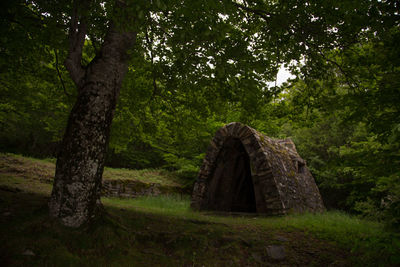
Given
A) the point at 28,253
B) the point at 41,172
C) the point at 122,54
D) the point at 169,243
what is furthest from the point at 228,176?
the point at 41,172

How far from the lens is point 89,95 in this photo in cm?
320

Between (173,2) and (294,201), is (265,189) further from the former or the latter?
(173,2)

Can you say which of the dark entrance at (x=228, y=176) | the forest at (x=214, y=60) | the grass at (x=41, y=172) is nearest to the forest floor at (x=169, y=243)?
the forest at (x=214, y=60)

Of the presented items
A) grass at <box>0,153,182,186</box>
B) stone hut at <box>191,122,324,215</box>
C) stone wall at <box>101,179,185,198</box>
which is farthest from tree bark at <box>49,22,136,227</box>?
stone wall at <box>101,179,185,198</box>

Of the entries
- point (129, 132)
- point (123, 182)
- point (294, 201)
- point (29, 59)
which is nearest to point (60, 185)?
point (129, 132)

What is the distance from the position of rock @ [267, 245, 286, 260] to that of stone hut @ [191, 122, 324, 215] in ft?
9.18

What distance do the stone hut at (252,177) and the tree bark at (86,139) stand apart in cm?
465

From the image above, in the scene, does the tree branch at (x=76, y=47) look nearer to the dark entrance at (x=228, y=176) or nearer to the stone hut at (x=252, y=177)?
the stone hut at (x=252, y=177)

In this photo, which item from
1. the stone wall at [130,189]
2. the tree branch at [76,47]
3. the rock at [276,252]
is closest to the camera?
the tree branch at [76,47]

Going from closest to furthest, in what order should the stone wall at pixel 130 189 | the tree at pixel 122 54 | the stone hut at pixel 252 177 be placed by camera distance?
1. the tree at pixel 122 54
2. the stone hut at pixel 252 177
3. the stone wall at pixel 130 189

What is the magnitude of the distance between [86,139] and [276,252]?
10.5 ft

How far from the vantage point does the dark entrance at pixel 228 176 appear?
793 cm

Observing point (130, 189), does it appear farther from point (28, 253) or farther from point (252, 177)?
point (28, 253)

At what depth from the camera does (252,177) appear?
691 cm
